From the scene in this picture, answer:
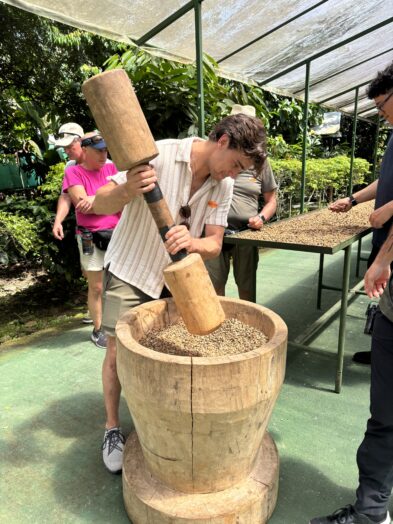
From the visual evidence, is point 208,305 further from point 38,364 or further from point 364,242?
point 364,242

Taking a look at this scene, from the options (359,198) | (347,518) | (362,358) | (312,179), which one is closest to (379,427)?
(347,518)

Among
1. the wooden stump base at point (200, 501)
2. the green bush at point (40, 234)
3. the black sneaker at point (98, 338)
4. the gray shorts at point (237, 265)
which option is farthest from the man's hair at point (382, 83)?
the green bush at point (40, 234)

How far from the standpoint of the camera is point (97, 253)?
2.98 meters

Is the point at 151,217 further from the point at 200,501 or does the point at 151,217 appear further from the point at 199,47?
the point at 199,47

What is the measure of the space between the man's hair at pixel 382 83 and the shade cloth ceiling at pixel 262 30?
57.4 inches

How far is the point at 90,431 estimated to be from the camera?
208 cm

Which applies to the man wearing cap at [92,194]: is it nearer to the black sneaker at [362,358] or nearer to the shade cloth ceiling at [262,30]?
the shade cloth ceiling at [262,30]

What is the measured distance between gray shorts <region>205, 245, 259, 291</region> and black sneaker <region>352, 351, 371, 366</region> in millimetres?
876

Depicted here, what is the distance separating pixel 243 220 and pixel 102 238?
1.02m

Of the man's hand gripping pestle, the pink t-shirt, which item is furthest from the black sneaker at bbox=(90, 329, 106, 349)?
the man's hand gripping pestle

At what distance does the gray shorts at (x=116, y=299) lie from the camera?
5.65 feet

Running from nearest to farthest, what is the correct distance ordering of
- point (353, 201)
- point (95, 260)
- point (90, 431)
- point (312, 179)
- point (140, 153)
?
1. point (140, 153)
2. point (90, 431)
3. point (353, 201)
4. point (95, 260)
5. point (312, 179)

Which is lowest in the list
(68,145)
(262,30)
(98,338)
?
(98,338)

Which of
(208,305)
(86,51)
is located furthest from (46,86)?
(208,305)
